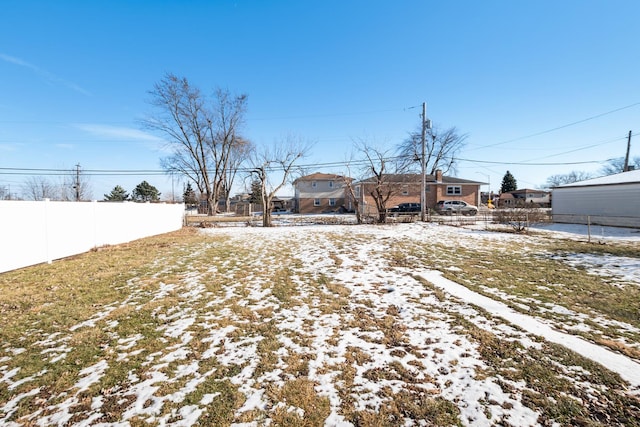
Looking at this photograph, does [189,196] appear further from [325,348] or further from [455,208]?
[325,348]

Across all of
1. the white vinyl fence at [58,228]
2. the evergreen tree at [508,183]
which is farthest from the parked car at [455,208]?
the evergreen tree at [508,183]

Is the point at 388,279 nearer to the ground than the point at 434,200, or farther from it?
nearer to the ground

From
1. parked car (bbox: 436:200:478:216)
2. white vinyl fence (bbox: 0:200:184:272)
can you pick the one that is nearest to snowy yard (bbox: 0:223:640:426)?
white vinyl fence (bbox: 0:200:184:272)

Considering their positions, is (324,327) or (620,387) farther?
(324,327)

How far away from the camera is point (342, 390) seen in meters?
2.80

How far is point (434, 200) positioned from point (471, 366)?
34.1 m

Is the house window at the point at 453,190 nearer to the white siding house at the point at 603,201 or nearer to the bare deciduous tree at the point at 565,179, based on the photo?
the white siding house at the point at 603,201

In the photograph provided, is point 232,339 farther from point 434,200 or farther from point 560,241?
point 434,200

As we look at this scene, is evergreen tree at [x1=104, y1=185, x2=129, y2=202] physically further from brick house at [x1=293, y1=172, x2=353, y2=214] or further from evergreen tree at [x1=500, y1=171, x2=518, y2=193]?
evergreen tree at [x1=500, y1=171, x2=518, y2=193]

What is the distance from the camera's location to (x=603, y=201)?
60.0 ft

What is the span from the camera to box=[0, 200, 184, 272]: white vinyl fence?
6.93m

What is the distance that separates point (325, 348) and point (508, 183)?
70.8 meters

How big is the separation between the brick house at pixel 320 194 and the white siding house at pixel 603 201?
23.2 metres

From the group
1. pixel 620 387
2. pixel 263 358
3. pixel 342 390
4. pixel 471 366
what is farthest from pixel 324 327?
pixel 620 387
